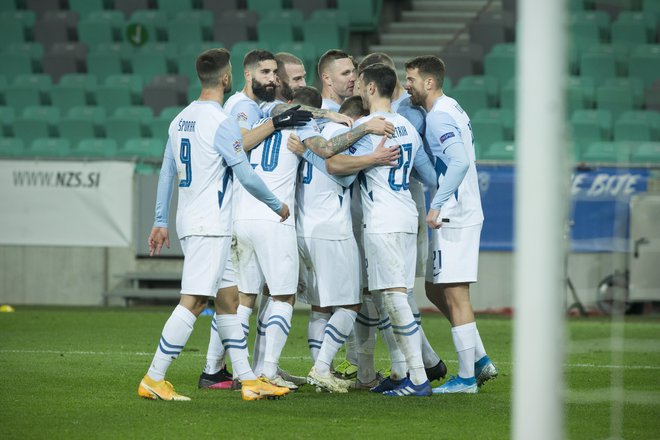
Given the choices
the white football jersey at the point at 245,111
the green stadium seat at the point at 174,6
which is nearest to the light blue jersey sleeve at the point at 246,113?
the white football jersey at the point at 245,111

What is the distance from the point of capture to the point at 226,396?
24.2 ft

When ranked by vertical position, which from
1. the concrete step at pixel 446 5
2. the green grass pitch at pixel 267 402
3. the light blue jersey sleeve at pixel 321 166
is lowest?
the green grass pitch at pixel 267 402

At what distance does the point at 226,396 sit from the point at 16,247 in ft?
28.4

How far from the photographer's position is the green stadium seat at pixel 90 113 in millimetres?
17797

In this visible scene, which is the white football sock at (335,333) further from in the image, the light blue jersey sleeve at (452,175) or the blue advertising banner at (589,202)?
the blue advertising banner at (589,202)

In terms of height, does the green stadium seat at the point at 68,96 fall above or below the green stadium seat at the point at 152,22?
below

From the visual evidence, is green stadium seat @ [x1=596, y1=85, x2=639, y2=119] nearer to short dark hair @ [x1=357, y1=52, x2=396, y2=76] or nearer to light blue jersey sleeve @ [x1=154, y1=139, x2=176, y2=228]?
short dark hair @ [x1=357, y1=52, x2=396, y2=76]

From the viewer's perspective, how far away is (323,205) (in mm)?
7609

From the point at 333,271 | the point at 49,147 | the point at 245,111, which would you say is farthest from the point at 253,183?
the point at 49,147

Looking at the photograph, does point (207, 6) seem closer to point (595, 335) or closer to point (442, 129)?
point (595, 335)

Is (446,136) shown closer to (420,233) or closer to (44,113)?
(420,233)

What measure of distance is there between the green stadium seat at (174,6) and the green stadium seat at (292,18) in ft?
5.48

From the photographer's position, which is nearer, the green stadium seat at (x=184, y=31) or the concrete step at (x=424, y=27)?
the green stadium seat at (x=184, y=31)

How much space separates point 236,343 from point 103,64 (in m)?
12.8
